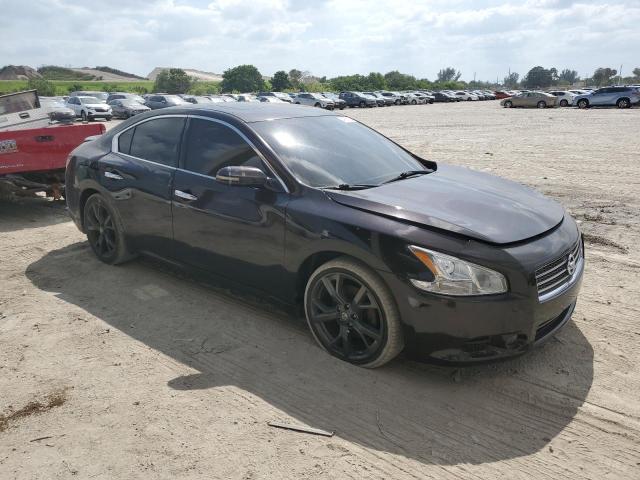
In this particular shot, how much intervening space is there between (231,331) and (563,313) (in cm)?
231

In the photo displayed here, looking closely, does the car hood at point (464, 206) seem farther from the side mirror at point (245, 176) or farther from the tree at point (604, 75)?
the tree at point (604, 75)

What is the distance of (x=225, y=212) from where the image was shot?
396 centimetres

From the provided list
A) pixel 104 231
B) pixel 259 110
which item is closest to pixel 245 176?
pixel 259 110

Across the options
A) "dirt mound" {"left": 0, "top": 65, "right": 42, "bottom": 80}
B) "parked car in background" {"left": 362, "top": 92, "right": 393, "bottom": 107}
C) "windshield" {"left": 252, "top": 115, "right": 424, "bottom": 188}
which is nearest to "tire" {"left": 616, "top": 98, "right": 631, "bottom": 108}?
"parked car in background" {"left": 362, "top": 92, "right": 393, "bottom": 107}

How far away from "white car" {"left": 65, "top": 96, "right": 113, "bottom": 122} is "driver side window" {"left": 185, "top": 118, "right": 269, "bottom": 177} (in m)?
28.1

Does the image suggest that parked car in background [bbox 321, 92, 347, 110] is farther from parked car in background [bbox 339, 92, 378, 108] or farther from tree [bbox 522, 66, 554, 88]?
tree [bbox 522, 66, 554, 88]

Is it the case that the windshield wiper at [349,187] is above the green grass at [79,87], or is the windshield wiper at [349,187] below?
below

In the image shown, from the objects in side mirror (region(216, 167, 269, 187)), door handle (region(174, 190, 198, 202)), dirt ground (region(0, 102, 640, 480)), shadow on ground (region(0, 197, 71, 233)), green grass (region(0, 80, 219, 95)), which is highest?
green grass (region(0, 80, 219, 95))

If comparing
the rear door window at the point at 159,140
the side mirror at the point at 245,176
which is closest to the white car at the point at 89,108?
the rear door window at the point at 159,140

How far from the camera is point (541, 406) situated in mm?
3006

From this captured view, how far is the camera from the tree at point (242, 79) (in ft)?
326

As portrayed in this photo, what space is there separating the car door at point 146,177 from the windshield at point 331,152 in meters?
1.01

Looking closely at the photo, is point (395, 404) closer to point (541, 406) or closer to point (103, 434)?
point (541, 406)

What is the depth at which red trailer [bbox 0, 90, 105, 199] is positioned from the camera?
22.7 ft
